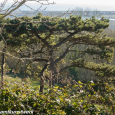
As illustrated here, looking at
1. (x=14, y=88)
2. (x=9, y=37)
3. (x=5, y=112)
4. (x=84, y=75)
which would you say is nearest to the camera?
(x=5, y=112)

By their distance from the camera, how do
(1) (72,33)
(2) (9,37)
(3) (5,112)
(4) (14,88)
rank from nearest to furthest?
(3) (5,112) < (4) (14,88) < (2) (9,37) < (1) (72,33)

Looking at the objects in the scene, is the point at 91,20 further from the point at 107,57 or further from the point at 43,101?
the point at 43,101

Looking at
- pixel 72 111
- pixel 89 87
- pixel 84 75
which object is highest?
pixel 89 87

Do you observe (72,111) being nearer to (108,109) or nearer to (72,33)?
(108,109)

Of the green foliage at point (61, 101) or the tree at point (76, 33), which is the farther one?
the tree at point (76, 33)

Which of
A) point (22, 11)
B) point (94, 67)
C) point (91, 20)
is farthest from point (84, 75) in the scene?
point (22, 11)

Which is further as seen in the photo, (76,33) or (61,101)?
(76,33)

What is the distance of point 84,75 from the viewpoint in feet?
62.1

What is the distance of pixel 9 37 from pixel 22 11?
643 centimetres

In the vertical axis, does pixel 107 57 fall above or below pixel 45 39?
below

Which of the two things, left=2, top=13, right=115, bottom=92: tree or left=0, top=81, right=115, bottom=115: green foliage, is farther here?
left=2, top=13, right=115, bottom=92: tree

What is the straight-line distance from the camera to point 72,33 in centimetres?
981

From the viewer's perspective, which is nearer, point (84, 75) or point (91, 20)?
point (91, 20)

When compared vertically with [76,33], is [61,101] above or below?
below
